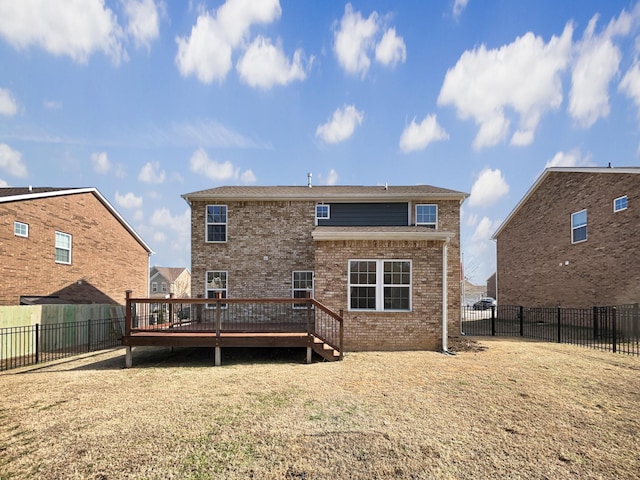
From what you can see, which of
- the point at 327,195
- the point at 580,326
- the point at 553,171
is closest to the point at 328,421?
the point at 327,195

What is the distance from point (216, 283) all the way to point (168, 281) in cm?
4656

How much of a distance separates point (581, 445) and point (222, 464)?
183 inches

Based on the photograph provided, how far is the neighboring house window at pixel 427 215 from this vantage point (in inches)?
594

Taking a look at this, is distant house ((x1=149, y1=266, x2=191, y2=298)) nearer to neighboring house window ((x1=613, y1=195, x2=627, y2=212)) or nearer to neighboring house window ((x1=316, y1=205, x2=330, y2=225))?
neighboring house window ((x1=316, y1=205, x2=330, y2=225))

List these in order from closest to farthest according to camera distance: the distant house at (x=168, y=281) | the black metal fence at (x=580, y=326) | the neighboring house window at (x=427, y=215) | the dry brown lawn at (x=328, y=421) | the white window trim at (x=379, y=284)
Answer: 1. the dry brown lawn at (x=328, y=421)
2. the white window trim at (x=379, y=284)
3. the black metal fence at (x=580, y=326)
4. the neighboring house window at (x=427, y=215)
5. the distant house at (x=168, y=281)

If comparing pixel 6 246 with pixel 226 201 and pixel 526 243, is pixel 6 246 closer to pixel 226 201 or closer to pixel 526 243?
pixel 226 201

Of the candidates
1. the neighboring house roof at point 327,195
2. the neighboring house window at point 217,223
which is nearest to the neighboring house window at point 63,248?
the neighboring house roof at point 327,195

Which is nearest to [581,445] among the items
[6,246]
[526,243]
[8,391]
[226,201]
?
[8,391]

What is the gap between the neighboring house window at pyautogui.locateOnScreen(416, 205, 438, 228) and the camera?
49.5 feet

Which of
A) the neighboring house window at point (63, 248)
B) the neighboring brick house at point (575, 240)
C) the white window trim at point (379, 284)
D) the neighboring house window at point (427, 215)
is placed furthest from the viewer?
the neighboring house window at point (63, 248)

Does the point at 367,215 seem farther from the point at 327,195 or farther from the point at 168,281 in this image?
the point at 168,281

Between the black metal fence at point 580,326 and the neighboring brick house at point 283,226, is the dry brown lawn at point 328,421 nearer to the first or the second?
the black metal fence at point 580,326

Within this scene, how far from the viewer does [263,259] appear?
49.5 ft

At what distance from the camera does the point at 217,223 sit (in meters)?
15.3
